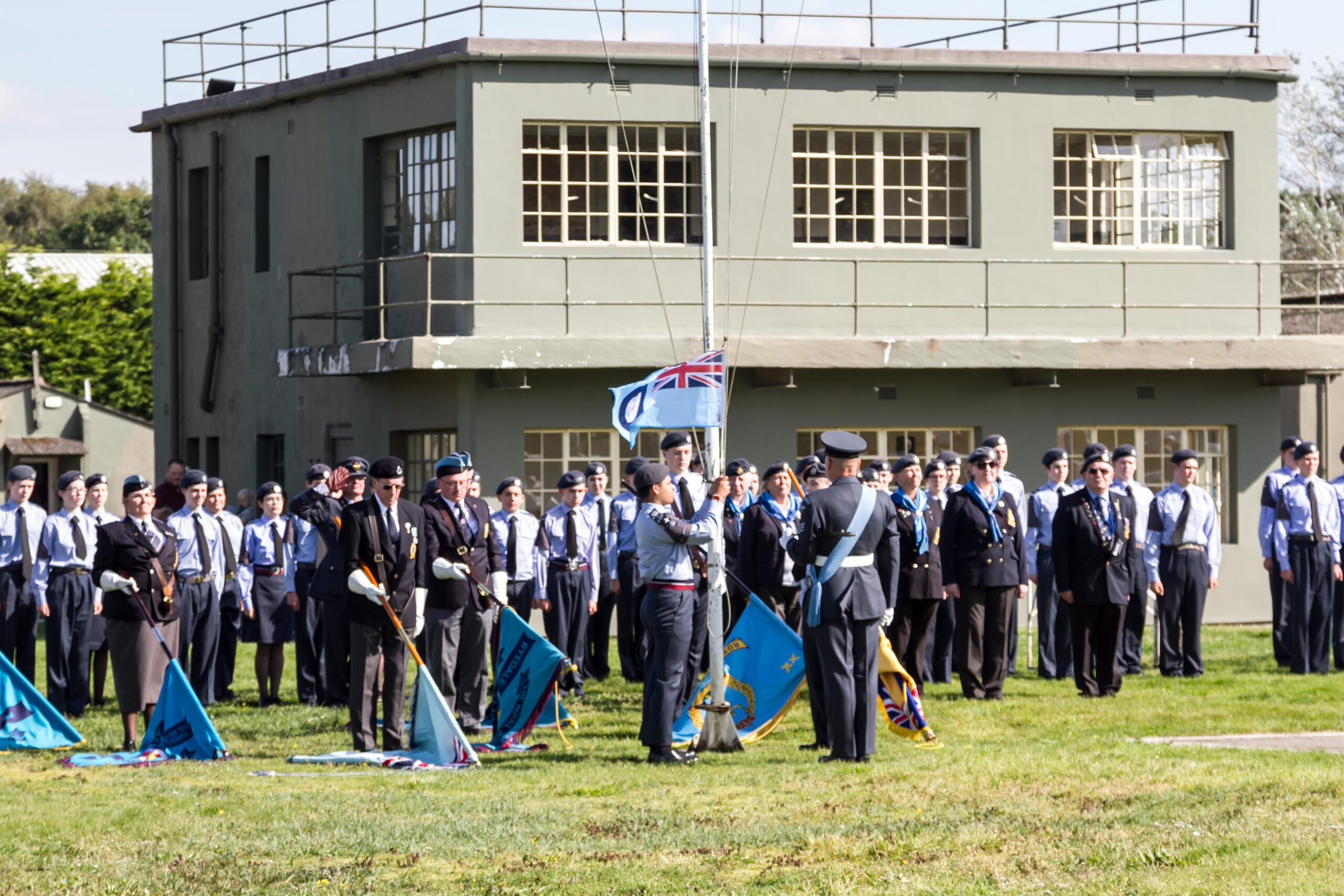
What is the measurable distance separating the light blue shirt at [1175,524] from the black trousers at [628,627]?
466 centimetres

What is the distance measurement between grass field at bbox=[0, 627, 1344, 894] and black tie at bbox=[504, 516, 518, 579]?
12.3 feet

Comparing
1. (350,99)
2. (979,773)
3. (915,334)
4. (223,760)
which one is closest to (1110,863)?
(979,773)

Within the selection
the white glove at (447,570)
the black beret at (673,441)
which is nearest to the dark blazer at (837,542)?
the black beret at (673,441)

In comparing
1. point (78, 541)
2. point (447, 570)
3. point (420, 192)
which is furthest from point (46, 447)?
point (447, 570)

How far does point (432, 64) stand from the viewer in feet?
74.7

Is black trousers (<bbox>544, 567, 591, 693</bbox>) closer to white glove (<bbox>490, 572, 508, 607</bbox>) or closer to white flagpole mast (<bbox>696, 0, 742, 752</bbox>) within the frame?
white glove (<bbox>490, 572, 508, 607</bbox>)

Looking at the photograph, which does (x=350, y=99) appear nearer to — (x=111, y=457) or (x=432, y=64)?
(x=432, y=64)

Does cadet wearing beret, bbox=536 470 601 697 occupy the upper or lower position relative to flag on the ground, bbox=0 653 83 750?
upper

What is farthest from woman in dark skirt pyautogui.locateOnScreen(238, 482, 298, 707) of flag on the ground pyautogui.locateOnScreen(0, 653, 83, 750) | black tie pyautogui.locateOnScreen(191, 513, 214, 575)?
flag on the ground pyautogui.locateOnScreen(0, 653, 83, 750)

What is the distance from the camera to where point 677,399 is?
43.4 feet

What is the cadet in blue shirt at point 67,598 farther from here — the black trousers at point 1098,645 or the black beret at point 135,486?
the black trousers at point 1098,645

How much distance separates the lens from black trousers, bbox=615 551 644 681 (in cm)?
Result: 1786

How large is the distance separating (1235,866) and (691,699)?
18.7 feet

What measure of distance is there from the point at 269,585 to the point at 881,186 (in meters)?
10.0
